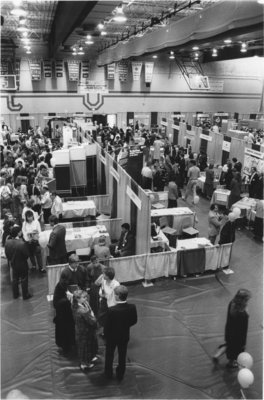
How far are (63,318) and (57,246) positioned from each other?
193 cm

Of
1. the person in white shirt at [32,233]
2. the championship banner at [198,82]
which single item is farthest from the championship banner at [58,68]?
the person in white shirt at [32,233]

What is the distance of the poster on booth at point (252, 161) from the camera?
444 inches

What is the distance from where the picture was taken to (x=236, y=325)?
13.9 feet

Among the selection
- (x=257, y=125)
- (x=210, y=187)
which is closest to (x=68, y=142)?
(x=210, y=187)

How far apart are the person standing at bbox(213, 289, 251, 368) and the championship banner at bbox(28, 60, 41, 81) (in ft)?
66.0

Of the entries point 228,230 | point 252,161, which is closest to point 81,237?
point 228,230

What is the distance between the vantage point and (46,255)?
22.7 feet

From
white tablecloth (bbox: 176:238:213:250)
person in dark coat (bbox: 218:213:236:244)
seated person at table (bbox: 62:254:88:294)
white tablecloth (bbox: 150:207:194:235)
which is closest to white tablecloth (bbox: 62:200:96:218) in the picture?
white tablecloth (bbox: 150:207:194:235)

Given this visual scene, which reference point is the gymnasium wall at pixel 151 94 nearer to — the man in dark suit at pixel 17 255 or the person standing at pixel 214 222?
the person standing at pixel 214 222

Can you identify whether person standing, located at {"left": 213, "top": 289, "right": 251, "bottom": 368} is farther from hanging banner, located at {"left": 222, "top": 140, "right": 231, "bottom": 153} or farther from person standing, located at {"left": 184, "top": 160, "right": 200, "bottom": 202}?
hanging banner, located at {"left": 222, "top": 140, "right": 231, "bottom": 153}

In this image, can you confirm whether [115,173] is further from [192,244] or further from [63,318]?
[63,318]

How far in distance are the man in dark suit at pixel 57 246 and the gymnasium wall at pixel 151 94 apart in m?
17.6

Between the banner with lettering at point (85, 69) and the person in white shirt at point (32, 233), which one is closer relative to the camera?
the person in white shirt at point (32, 233)

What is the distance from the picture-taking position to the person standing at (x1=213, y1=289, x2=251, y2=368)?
4.13 metres
